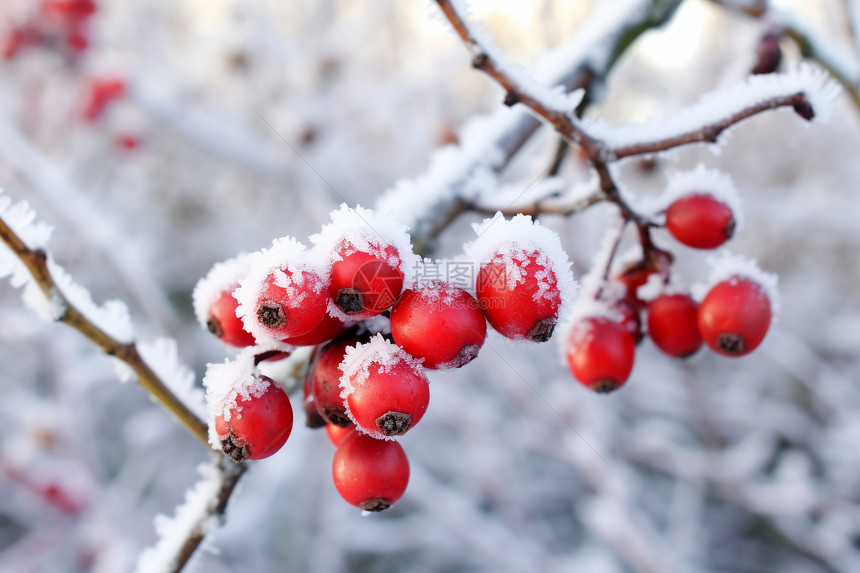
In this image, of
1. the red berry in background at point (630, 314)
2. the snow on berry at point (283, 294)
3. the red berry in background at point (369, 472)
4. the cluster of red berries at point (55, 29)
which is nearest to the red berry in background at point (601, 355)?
the red berry in background at point (630, 314)

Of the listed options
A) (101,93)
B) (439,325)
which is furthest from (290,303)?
(101,93)

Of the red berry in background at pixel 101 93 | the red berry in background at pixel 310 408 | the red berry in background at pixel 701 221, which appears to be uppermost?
the red berry in background at pixel 101 93

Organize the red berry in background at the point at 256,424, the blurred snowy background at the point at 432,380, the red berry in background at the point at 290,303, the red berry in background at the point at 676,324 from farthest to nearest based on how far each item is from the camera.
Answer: the blurred snowy background at the point at 432,380
the red berry in background at the point at 676,324
the red berry in background at the point at 256,424
the red berry in background at the point at 290,303

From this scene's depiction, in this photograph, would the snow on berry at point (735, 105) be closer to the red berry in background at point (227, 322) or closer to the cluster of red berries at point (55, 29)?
the red berry in background at point (227, 322)

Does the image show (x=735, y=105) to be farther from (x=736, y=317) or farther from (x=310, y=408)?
(x=310, y=408)

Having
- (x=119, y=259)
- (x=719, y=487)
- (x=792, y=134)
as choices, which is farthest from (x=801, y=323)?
(x=119, y=259)
